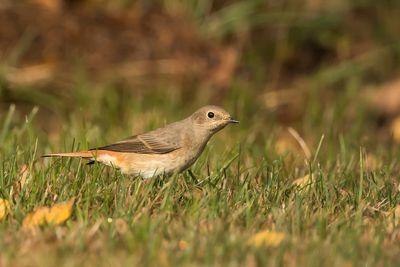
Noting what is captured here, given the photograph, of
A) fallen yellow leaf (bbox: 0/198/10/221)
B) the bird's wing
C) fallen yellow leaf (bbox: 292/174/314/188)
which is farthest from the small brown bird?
fallen yellow leaf (bbox: 0/198/10/221)

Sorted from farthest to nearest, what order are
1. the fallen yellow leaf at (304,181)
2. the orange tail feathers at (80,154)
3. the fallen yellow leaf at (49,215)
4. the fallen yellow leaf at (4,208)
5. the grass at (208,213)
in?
the orange tail feathers at (80,154)
the fallen yellow leaf at (304,181)
the fallen yellow leaf at (4,208)
the fallen yellow leaf at (49,215)
the grass at (208,213)

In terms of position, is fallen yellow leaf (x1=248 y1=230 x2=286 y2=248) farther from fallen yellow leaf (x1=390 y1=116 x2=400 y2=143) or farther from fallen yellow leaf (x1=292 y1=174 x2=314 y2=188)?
fallen yellow leaf (x1=390 y1=116 x2=400 y2=143)

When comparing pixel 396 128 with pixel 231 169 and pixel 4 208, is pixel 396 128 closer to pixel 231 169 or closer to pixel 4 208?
pixel 231 169

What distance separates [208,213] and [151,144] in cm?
166

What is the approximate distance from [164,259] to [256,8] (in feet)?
26.5

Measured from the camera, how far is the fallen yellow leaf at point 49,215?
5.14 metres

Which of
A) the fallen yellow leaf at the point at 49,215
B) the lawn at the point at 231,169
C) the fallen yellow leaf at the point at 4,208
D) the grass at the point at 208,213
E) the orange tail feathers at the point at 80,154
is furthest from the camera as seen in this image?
the orange tail feathers at the point at 80,154

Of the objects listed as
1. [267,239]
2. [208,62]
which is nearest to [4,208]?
[267,239]

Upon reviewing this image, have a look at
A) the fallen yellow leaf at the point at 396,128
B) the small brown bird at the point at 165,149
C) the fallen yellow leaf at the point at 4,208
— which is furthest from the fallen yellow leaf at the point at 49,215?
the fallen yellow leaf at the point at 396,128

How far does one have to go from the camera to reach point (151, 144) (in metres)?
6.95

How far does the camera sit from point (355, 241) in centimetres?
491

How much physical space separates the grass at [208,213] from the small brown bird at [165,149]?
13 cm

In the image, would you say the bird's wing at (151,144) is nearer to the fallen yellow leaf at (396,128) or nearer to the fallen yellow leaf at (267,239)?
the fallen yellow leaf at (267,239)

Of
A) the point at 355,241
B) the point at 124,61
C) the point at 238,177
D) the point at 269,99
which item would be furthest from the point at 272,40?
the point at 355,241
